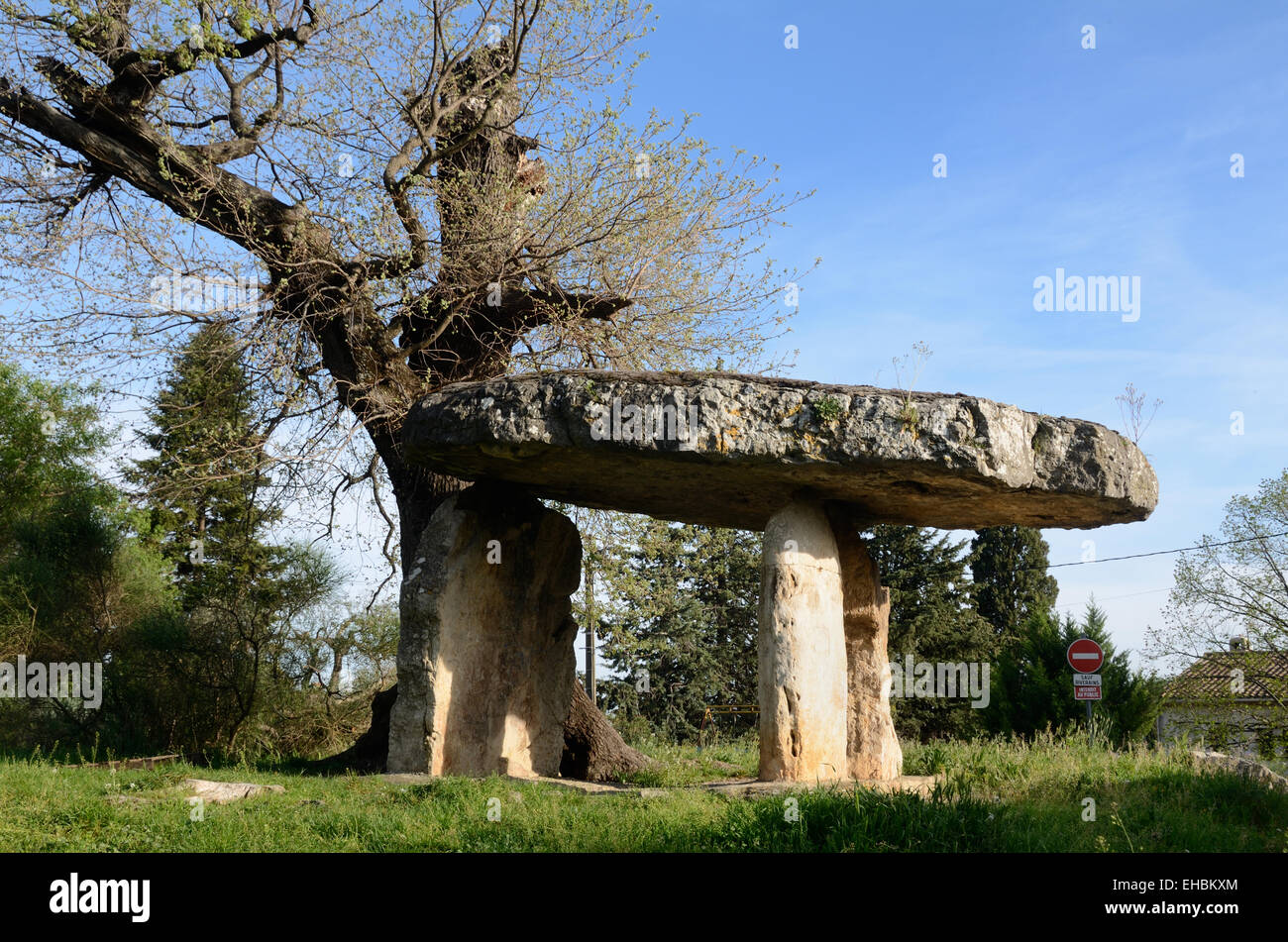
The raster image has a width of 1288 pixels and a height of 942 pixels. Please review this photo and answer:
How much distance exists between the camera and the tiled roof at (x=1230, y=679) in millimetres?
21016

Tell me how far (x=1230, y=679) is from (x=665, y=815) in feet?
61.2

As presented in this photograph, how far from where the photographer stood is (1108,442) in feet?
29.9

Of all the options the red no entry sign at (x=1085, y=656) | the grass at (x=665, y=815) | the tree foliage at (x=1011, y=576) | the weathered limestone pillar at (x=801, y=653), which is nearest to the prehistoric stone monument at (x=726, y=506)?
the weathered limestone pillar at (x=801, y=653)

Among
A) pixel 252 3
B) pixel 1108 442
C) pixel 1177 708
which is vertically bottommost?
pixel 1177 708

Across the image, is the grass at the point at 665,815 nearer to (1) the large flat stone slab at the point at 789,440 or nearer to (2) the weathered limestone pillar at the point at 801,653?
(2) the weathered limestone pillar at the point at 801,653

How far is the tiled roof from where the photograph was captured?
68.9 ft

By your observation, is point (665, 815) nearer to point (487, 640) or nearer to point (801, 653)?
point (801, 653)

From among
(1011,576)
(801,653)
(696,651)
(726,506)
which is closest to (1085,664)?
(726,506)

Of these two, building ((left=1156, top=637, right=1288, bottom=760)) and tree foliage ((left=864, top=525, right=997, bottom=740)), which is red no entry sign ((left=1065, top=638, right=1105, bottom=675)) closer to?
building ((left=1156, top=637, right=1288, bottom=760))

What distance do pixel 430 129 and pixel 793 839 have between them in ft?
29.9

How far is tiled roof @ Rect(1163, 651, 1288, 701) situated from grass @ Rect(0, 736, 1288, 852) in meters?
13.6
